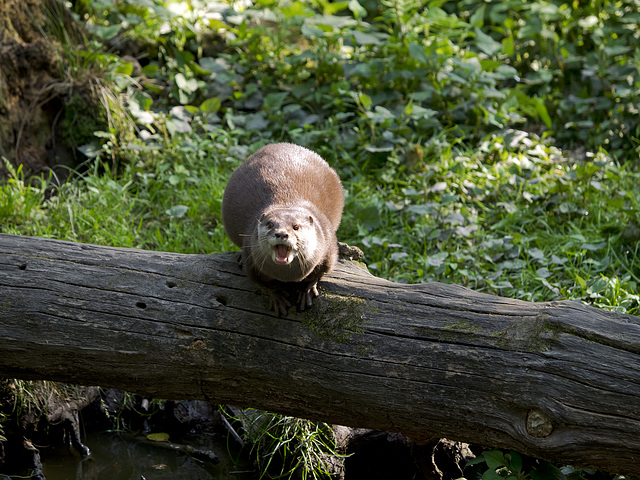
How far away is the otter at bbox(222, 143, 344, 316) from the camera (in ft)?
8.39

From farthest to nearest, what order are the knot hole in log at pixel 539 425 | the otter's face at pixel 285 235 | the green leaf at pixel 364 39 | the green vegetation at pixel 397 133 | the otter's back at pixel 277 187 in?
the green leaf at pixel 364 39 → the green vegetation at pixel 397 133 → the otter's back at pixel 277 187 → the otter's face at pixel 285 235 → the knot hole in log at pixel 539 425

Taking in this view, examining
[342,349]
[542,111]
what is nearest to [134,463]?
[342,349]

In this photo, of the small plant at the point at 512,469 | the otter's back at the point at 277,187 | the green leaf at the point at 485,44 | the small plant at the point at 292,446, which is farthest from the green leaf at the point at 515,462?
the green leaf at the point at 485,44

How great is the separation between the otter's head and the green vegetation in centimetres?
151

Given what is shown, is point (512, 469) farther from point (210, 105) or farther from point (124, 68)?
point (124, 68)

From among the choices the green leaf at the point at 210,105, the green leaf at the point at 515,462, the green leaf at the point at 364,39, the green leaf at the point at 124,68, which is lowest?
the green leaf at the point at 210,105

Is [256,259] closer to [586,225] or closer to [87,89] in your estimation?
[586,225]

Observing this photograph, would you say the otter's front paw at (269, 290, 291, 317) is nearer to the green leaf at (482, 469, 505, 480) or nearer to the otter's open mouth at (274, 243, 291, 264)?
the otter's open mouth at (274, 243, 291, 264)

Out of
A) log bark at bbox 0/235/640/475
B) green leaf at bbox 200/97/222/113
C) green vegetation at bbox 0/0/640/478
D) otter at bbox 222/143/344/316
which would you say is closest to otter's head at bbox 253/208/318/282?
otter at bbox 222/143/344/316

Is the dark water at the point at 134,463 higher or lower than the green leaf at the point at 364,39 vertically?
lower

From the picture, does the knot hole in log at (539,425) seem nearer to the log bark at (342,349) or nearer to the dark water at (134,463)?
the log bark at (342,349)

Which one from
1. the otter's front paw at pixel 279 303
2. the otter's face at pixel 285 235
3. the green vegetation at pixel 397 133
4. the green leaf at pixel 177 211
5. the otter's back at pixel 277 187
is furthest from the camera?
the green leaf at pixel 177 211

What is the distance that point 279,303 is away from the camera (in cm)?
266

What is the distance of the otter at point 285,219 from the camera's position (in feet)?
8.39
